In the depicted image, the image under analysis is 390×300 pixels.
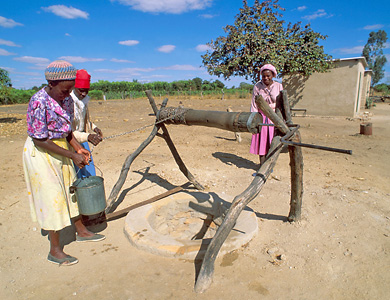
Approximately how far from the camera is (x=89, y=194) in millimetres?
2484

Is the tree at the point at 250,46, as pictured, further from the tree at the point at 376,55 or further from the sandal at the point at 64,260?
the tree at the point at 376,55

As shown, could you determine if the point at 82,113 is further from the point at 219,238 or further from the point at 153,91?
the point at 153,91

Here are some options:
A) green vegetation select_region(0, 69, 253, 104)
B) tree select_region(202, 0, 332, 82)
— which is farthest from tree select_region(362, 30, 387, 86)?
tree select_region(202, 0, 332, 82)

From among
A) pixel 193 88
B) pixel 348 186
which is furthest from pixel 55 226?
pixel 193 88

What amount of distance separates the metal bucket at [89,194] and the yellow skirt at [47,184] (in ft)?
0.38

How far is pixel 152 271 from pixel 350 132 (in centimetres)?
868

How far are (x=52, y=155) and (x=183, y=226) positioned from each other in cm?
203

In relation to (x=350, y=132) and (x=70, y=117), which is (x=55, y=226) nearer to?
(x=70, y=117)

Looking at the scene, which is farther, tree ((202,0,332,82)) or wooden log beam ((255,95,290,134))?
tree ((202,0,332,82))

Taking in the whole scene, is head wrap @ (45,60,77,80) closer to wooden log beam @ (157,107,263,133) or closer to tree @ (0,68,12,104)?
wooden log beam @ (157,107,263,133)

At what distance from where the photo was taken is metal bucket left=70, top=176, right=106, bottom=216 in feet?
8.10

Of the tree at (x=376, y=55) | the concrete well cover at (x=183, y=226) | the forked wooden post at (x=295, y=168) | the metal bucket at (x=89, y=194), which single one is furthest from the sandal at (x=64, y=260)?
the tree at (x=376, y=55)

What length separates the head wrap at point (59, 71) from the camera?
2.16m

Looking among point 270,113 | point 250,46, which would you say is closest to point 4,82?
point 250,46
